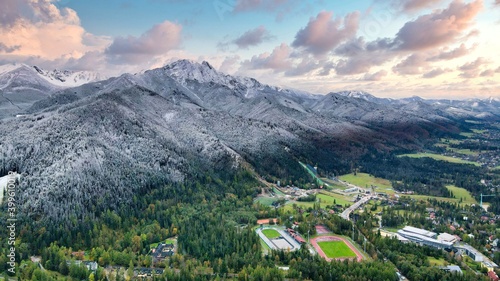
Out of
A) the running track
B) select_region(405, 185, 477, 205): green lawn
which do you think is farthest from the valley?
select_region(405, 185, 477, 205): green lawn

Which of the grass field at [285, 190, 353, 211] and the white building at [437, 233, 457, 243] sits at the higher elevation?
the grass field at [285, 190, 353, 211]

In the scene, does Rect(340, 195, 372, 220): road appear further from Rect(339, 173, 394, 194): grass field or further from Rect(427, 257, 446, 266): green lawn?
Rect(427, 257, 446, 266): green lawn

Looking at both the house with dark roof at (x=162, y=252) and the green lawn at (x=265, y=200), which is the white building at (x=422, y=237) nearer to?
the green lawn at (x=265, y=200)

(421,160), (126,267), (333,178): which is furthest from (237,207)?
(421,160)

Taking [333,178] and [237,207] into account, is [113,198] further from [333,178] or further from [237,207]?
[333,178]

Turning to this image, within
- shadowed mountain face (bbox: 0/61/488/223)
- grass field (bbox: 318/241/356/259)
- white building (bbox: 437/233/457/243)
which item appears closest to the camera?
grass field (bbox: 318/241/356/259)

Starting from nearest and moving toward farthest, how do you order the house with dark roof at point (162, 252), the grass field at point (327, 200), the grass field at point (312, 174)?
the house with dark roof at point (162, 252) < the grass field at point (327, 200) < the grass field at point (312, 174)

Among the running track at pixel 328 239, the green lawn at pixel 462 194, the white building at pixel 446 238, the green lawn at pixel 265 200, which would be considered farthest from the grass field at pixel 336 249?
the green lawn at pixel 462 194
